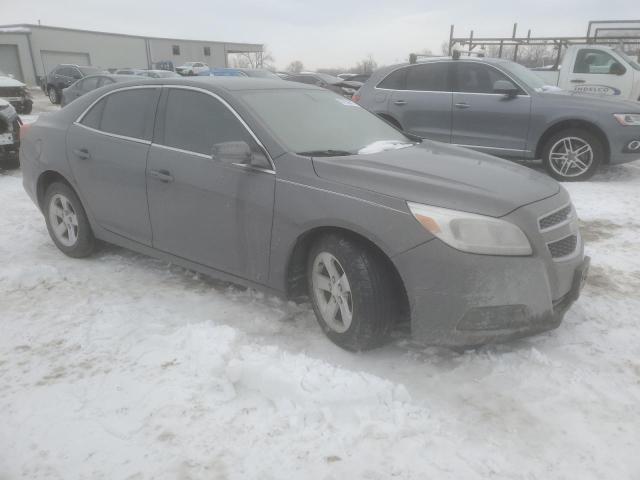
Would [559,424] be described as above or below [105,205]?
below

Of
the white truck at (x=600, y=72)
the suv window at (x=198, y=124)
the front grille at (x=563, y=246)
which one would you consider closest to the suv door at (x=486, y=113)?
the white truck at (x=600, y=72)

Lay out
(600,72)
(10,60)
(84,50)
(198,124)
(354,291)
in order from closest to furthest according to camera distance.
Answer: (354,291) < (198,124) < (600,72) < (10,60) < (84,50)

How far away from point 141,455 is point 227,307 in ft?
4.47

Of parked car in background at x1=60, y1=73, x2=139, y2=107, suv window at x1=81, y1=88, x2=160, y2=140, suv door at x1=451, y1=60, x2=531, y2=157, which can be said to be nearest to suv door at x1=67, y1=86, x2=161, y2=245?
suv window at x1=81, y1=88, x2=160, y2=140

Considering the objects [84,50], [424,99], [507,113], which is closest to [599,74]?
[507,113]

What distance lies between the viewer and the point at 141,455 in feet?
7.11

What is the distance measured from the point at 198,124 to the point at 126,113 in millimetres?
814

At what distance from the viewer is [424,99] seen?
308 inches

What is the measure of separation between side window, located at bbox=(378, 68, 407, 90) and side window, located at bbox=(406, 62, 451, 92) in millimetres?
70

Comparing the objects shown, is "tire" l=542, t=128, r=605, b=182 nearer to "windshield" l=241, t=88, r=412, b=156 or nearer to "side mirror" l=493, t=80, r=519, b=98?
"side mirror" l=493, t=80, r=519, b=98

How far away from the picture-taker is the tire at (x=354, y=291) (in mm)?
2646

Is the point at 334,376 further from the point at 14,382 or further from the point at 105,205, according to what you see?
the point at 105,205

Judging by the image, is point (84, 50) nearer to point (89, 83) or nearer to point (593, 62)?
point (89, 83)

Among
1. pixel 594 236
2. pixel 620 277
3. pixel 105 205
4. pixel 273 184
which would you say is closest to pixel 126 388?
pixel 273 184
